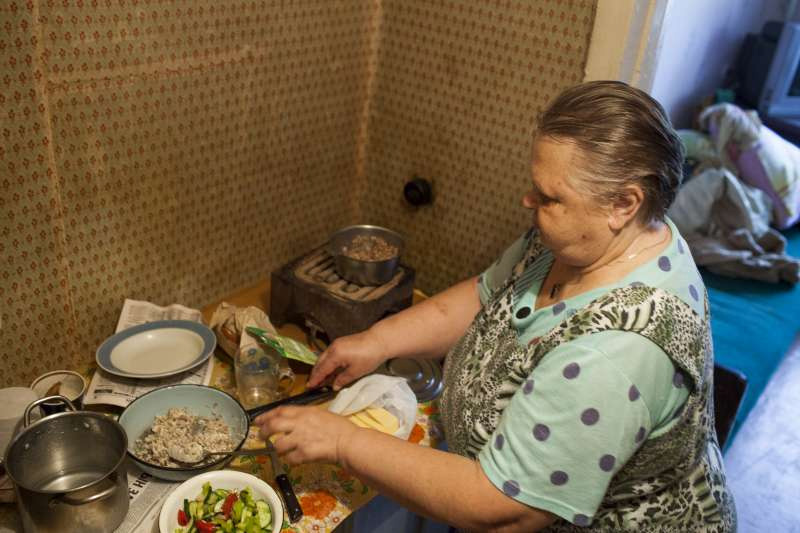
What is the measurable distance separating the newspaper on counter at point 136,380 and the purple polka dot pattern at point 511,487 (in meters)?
0.75

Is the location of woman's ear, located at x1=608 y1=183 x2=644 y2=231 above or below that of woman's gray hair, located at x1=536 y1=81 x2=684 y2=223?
below

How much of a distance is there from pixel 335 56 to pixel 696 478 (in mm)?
1314

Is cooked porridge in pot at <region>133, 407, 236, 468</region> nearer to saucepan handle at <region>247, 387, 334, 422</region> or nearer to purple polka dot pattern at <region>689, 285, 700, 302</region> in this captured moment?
saucepan handle at <region>247, 387, 334, 422</region>

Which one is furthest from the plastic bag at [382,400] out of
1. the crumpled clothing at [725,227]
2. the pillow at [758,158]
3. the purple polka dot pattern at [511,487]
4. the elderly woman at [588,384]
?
the pillow at [758,158]

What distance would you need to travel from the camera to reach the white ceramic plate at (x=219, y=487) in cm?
108

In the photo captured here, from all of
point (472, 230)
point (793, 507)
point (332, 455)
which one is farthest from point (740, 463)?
point (332, 455)

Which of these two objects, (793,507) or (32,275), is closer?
(32,275)

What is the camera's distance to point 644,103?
39.2 inches

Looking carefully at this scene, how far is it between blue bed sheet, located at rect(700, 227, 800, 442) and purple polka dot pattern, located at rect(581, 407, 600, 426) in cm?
144

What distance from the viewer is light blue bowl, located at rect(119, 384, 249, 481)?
1.23 metres

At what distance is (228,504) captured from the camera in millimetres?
1112

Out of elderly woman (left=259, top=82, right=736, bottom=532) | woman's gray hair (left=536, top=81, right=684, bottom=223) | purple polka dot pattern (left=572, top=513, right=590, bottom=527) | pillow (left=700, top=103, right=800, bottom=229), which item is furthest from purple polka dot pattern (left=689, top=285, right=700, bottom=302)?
pillow (left=700, top=103, right=800, bottom=229)

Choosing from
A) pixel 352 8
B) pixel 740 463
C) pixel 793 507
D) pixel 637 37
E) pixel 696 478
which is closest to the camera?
pixel 696 478

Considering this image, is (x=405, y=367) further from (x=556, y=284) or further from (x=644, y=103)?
(x=644, y=103)
